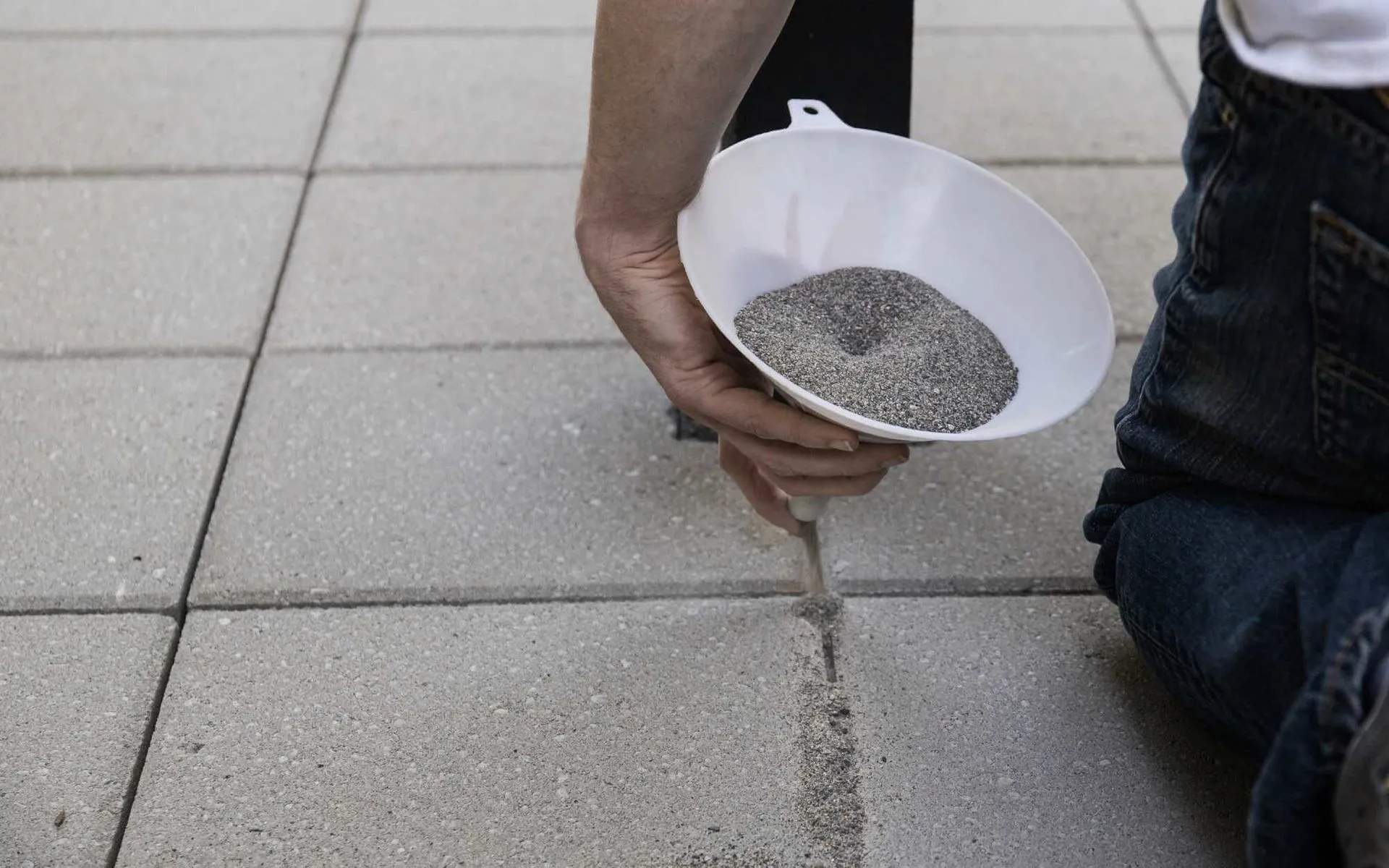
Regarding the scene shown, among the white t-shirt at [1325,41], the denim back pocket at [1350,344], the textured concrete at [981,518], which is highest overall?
the white t-shirt at [1325,41]

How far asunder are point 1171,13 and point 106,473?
7.83ft

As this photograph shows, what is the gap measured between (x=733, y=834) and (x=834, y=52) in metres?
0.95

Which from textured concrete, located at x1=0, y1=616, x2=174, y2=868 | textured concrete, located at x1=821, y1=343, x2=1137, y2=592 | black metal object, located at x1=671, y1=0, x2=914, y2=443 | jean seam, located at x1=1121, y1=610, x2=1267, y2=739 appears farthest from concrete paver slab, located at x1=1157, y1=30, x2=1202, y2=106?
textured concrete, located at x1=0, y1=616, x2=174, y2=868

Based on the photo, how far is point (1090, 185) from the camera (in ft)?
7.72

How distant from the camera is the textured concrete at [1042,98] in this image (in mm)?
2457

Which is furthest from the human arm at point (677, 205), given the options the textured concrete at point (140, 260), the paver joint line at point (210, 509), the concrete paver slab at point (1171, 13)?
the concrete paver slab at point (1171, 13)

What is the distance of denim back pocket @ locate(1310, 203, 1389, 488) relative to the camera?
1044mm

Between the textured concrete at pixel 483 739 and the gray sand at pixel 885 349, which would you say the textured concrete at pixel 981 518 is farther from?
the gray sand at pixel 885 349

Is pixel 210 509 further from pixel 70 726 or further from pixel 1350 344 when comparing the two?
pixel 1350 344

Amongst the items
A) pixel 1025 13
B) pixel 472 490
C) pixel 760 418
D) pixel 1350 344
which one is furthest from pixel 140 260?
pixel 1025 13

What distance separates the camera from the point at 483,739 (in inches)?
56.4

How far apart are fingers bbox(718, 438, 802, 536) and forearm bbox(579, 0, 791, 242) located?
39cm

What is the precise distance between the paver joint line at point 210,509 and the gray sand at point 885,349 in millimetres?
770

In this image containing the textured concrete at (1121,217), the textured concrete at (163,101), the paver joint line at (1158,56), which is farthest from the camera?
the paver joint line at (1158,56)
